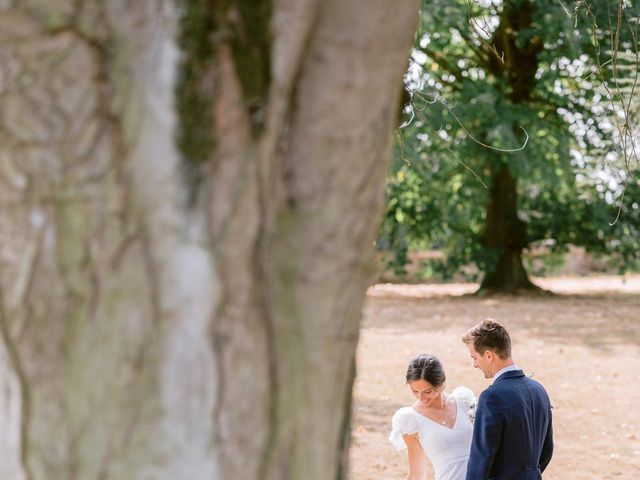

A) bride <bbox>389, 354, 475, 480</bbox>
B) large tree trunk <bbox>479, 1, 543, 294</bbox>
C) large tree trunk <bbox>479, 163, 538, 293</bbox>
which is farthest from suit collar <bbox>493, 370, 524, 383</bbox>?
large tree trunk <bbox>479, 163, 538, 293</bbox>

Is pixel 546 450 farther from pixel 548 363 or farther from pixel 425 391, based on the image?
pixel 548 363

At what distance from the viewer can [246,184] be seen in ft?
6.12

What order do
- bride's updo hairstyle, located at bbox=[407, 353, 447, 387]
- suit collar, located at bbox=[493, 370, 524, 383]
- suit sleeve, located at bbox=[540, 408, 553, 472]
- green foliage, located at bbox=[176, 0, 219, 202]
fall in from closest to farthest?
green foliage, located at bbox=[176, 0, 219, 202] < suit collar, located at bbox=[493, 370, 524, 383] < suit sleeve, located at bbox=[540, 408, 553, 472] < bride's updo hairstyle, located at bbox=[407, 353, 447, 387]

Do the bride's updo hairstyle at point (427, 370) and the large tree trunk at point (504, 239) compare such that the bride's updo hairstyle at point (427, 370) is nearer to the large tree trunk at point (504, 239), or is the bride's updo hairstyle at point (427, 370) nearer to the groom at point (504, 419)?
the groom at point (504, 419)

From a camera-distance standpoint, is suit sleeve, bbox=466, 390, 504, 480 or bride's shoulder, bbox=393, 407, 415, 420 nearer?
suit sleeve, bbox=466, 390, 504, 480

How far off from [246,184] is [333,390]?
0.49 meters

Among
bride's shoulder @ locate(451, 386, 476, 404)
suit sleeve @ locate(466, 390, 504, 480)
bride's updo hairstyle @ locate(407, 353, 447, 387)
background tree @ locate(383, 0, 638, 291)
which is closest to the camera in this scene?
suit sleeve @ locate(466, 390, 504, 480)

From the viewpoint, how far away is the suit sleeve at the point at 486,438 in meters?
4.52

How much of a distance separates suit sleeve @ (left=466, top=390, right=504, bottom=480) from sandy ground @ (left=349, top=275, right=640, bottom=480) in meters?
3.64

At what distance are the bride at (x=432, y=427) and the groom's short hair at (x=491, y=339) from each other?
1.02 feet

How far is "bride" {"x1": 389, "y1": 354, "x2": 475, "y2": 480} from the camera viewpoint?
5105 mm

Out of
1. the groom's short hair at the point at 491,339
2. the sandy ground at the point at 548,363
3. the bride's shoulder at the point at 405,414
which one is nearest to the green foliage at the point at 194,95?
the groom's short hair at the point at 491,339

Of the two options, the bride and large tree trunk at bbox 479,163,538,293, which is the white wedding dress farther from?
large tree trunk at bbox 479,163,538,293

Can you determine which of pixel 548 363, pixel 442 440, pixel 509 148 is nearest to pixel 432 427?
pixel 442 440
